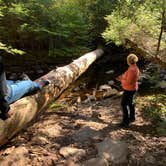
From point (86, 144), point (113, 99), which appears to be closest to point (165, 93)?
point (113, 99)

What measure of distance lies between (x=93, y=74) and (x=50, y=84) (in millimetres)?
5885

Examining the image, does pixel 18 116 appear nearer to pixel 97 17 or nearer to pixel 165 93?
pixel 165 93

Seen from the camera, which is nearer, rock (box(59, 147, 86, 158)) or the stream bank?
the stream bank

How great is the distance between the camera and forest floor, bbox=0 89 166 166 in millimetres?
5074

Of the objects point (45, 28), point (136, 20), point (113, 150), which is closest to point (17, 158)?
point (113, 150)

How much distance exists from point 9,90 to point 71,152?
1.65m

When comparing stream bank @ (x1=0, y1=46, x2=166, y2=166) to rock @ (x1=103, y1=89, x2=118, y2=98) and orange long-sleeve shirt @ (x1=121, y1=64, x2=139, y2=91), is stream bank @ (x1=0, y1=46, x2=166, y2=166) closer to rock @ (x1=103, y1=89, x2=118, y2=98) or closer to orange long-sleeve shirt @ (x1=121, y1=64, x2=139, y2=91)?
orange long-sleeve shirt @ (x1=121, y1=64, x2=139, y2=91)

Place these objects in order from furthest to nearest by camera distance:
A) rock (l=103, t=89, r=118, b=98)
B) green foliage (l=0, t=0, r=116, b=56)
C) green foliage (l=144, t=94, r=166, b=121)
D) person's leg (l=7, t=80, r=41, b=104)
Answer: green foliage (l=0, t=0, r=116, b=56)
rock (l=103, t=89, r=118, b=98)
green foliage (l=144, t=94, r=166, b=121)
person's leg (l=7, t=80, r=41, b=104)

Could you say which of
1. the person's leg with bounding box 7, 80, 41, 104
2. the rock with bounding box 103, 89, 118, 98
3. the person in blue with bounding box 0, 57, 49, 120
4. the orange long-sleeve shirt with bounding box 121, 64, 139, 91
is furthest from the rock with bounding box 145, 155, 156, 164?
the rock with bounding box 103, 89, 118, 98

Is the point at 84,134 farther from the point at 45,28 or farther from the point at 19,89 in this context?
the point at 45,28

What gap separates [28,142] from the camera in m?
5.78

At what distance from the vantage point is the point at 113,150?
5.40 meters

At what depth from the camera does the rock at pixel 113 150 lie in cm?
513

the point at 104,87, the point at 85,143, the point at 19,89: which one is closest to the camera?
the point at 85,143
